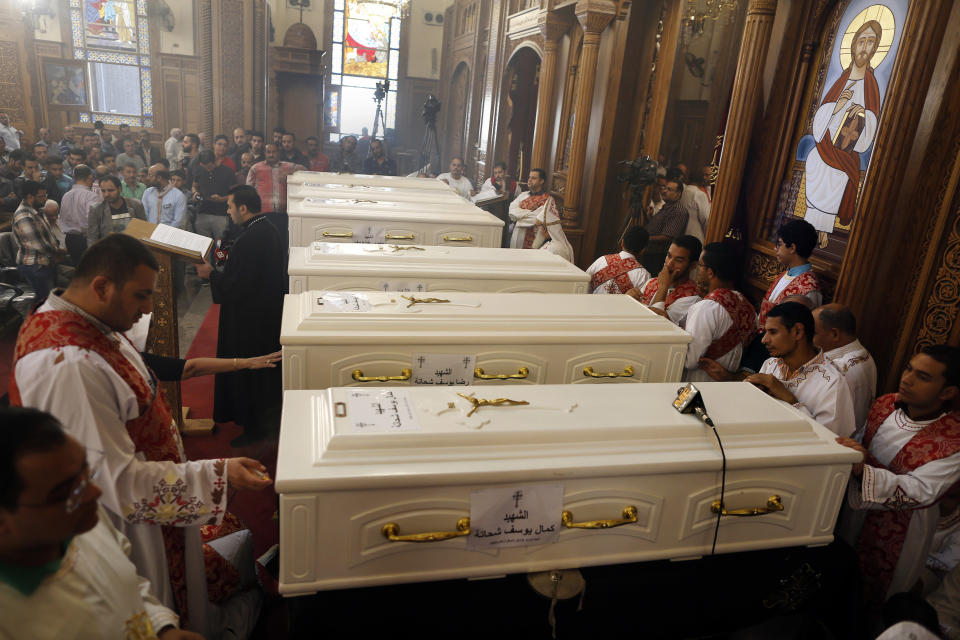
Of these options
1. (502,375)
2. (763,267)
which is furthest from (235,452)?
(763,267)

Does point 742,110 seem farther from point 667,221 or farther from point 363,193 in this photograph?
point 363,193

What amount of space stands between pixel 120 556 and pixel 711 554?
1.51m

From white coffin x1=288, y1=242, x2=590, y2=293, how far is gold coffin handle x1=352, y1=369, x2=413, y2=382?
99cm

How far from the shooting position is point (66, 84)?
13.3 metres

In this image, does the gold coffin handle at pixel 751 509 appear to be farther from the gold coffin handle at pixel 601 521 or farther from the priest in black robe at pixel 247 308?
the priest in black robe at pixel 247 308

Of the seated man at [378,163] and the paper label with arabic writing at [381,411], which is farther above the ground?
the seated man at [378,163]

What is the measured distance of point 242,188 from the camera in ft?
12.1

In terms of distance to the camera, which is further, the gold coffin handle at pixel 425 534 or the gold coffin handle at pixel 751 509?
the gold coffin handle at pixel 751 509

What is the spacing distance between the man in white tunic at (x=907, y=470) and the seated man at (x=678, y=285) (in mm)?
1327

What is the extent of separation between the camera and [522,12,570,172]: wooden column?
7688mm

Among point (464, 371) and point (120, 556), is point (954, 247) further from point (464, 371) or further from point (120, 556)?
point (120, 556)

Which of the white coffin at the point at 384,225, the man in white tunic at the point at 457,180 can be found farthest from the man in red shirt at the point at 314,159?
the white coffin at the point at 384,225

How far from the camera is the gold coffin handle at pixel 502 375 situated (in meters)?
2.49

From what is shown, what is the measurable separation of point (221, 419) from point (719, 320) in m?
2.84
